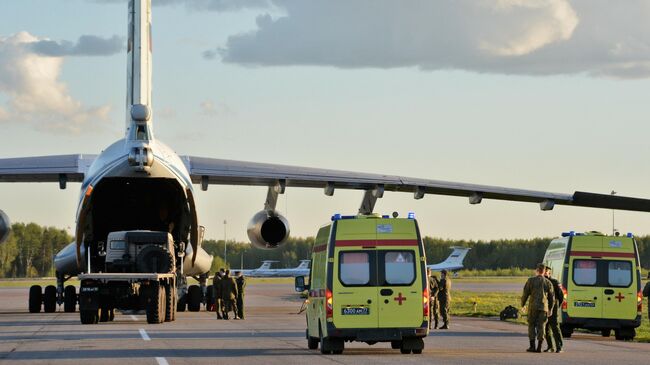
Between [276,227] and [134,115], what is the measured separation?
684 centimetres

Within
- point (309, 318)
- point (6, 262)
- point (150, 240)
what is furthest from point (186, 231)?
point (6, 262)

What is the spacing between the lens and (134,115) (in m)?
28.6

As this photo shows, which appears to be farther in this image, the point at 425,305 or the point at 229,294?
the point at 229,294

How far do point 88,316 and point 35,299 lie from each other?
7.56 metres

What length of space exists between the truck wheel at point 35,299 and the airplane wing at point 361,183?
6.56 metres

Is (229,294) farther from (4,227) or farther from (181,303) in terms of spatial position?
(4,227)

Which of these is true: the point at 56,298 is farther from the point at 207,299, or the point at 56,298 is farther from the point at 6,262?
the point at 6,262

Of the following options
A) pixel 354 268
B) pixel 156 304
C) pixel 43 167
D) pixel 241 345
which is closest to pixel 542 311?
pixel 354 268

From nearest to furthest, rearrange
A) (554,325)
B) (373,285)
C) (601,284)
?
(373,285), (554,325), (601,284)

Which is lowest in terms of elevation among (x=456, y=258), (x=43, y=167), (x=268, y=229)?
(x=268, y=229)

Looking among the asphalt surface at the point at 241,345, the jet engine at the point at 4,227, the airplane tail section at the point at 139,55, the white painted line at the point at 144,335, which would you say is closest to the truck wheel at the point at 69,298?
the asphalt surface at the point at 241,345

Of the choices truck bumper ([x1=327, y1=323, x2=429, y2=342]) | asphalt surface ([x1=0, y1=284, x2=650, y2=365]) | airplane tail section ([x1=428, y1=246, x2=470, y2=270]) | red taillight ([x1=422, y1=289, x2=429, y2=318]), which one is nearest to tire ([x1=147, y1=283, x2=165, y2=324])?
asphalt surface ([x1=0, y1=284, x2=650, y2=365])

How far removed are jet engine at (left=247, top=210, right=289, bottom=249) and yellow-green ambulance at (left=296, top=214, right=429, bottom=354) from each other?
12.7 m

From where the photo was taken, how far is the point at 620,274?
2784cm
